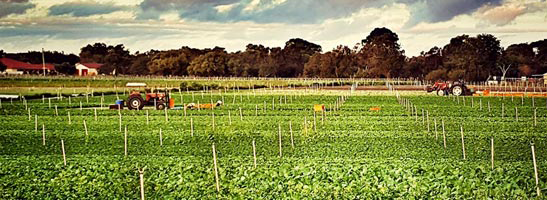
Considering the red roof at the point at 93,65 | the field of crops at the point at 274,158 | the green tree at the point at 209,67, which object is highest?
the red roof at the point at 93,65

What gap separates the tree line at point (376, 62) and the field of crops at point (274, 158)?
8270 centimetres

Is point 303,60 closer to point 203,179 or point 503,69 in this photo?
point 503,69

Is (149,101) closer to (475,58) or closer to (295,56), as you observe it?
(475,58)

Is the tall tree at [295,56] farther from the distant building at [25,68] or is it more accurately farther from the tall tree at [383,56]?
the distant building at [25,68]

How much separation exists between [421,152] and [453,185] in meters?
7.07

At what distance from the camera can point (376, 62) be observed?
133 meters

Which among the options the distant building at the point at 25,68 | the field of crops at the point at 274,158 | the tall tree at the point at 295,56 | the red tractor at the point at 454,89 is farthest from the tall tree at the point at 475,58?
the distant building at the point at 25,68

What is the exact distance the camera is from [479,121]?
40.1m

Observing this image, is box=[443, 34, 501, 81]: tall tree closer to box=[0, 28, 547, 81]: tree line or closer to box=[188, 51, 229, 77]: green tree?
box=[0, 28, 547, 81]: tree line

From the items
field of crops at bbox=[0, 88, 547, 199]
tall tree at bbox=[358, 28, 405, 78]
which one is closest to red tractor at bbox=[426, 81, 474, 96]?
field of crops at bbox=[0, 88, 547, 199]

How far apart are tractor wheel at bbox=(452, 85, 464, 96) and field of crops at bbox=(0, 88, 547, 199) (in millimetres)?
26225

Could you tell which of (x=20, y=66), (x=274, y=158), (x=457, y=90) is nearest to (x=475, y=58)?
(x=457, y=90)

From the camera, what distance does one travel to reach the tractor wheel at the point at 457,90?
68.1m

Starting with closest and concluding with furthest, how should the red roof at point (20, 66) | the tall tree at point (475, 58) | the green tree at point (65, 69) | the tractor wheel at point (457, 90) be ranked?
the tractor wheel at point (457, 90)
the tall tree at point (475, 58)
the red roof at point (20, 66)
the green tree at point (65, 69)
